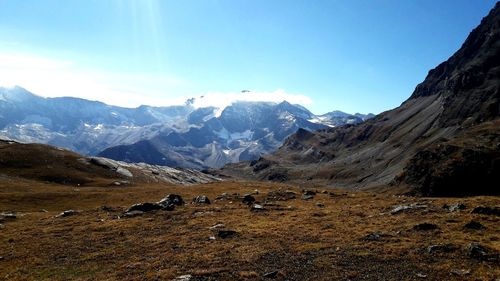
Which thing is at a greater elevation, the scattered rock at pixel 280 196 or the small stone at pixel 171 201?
the scattered rock at pixel 280 196

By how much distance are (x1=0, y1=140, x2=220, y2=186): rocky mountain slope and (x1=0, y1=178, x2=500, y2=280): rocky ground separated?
5339 centimetres

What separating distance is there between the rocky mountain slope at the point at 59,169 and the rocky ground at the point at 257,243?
53.4 meters

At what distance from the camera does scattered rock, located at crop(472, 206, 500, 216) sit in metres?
43.2

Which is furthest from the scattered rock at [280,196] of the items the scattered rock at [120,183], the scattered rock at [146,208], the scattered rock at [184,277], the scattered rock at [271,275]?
the scattered rock at [120,183]

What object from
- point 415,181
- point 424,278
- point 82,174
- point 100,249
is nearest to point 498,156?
point 415,181

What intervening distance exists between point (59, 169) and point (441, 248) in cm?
11216

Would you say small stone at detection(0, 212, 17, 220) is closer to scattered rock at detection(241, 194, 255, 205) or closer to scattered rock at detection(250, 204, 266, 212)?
scattered rock at detection(241, 194, 255, 205)

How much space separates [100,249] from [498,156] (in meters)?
98.6

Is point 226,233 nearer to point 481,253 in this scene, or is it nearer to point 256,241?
point 256,241

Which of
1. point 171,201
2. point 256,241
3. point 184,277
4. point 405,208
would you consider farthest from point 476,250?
point 171,201

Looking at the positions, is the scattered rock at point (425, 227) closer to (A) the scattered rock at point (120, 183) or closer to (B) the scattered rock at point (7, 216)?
(B) the scattered rock at point (7, 216)

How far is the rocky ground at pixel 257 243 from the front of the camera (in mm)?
30109

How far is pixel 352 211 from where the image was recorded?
54.4 m

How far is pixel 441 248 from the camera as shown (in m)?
32.4
